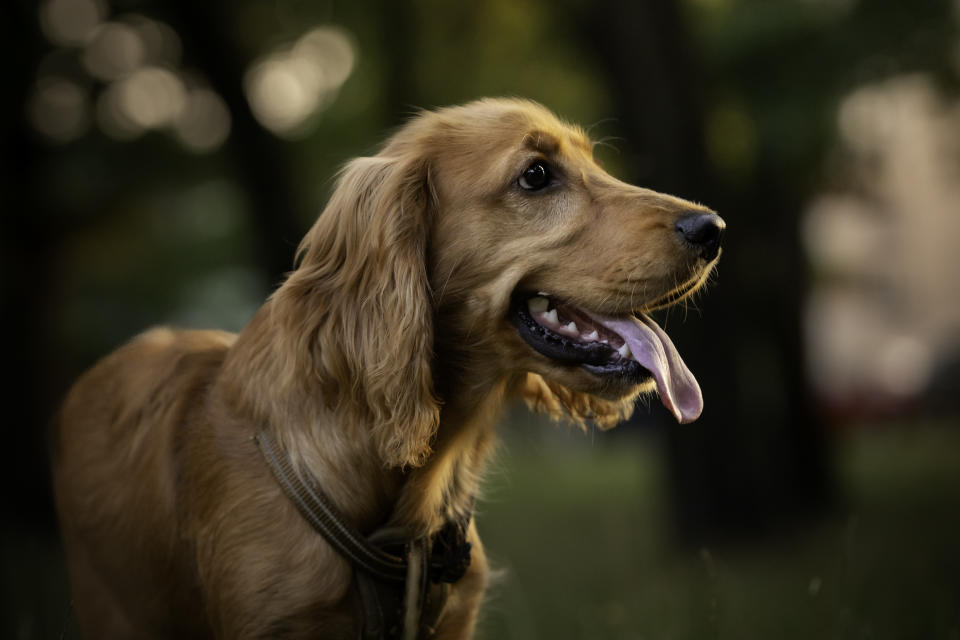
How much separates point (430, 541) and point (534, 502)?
29.2ft

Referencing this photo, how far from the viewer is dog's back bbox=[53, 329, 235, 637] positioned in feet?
10.2

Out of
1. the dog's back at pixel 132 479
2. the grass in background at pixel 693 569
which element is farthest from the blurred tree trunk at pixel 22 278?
the dog's back at pixel 132 479

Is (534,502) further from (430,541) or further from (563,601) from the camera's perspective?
(430,541)

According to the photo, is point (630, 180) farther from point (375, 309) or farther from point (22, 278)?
point (22, 278)

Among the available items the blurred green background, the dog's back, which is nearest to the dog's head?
the dog's back

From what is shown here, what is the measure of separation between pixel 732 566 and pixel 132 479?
17.4 feet

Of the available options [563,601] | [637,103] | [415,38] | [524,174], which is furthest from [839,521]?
[415,38]

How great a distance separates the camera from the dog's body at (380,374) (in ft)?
9.34

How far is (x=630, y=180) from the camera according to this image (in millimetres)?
7422

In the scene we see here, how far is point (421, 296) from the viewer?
3002mm

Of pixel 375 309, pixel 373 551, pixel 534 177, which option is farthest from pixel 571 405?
pixel 373 551

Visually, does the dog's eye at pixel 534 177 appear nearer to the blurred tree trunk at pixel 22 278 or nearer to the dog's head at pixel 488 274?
the dog's head at pixel 488 274

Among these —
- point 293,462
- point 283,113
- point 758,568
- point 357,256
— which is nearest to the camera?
point 293,462

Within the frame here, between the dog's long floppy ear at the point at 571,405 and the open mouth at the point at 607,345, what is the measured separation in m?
0.54
